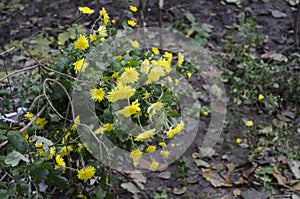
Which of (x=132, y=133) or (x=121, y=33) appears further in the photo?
(x=121, y=33)

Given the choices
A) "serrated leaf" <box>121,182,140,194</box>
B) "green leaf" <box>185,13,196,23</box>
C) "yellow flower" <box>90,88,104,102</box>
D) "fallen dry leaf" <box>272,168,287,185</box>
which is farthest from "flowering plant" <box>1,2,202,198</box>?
"green leaf" <box>185,13,196,23</box>

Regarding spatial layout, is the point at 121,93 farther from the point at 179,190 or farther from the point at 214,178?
the point at 214,178

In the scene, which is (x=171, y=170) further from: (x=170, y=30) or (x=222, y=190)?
(x=170, y=30)

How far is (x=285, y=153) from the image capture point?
2.63 m

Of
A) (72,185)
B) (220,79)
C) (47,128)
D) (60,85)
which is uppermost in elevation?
(60,85)

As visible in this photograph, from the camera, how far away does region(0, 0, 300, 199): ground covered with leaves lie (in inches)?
61.1

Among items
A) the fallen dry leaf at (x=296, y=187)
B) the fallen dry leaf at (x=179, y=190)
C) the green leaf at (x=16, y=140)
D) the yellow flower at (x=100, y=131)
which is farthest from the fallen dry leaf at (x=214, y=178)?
the green leaf at (x=16, y=140)

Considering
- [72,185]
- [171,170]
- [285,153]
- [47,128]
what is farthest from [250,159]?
[47,128]

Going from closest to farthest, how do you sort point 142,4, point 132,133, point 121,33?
point 132,133, point 121,33, point 142,4

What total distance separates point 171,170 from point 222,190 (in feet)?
0.95

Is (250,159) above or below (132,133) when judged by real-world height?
below

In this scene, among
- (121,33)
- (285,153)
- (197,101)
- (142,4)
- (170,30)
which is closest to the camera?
(121,33)

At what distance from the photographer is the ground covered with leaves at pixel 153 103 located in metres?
1.55

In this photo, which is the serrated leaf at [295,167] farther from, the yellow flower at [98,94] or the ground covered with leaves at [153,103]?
the yellow flower at [98,94]
